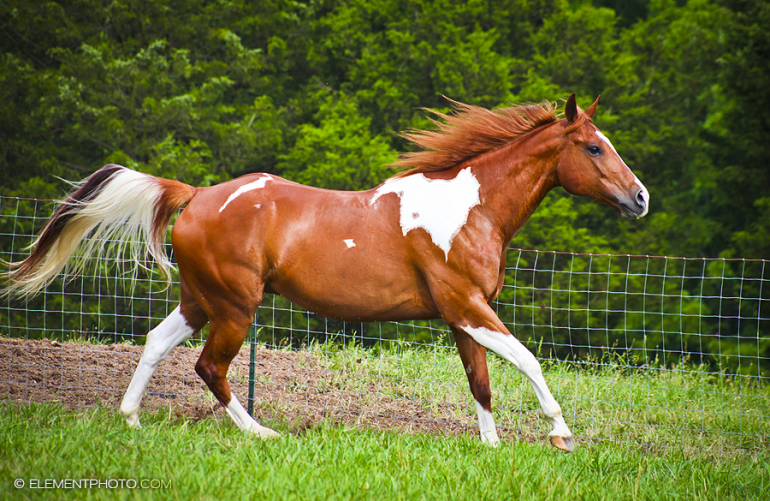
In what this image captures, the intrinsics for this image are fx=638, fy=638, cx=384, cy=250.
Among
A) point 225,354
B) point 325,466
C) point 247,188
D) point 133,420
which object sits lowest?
point 133,420

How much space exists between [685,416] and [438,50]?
1048 cm

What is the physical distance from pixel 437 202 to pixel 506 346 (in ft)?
3.07

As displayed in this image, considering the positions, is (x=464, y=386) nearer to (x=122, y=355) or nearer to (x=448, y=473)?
(x=448, y=473)

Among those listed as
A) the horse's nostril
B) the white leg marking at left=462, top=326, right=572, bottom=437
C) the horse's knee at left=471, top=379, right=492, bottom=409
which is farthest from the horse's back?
the horse's nostril

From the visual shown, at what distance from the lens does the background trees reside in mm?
12445

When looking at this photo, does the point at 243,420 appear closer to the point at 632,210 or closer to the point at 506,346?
the point at 506,346

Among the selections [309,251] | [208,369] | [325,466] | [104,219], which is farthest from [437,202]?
[104,219]

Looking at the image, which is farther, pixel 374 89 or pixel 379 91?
pixel 374 89

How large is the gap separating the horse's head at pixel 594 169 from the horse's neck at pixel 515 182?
4.5 inches

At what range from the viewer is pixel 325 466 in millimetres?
3154

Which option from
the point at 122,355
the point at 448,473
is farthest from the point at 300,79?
the point at 448,473

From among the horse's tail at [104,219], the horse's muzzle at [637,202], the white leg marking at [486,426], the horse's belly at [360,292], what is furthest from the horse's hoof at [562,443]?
the horse's tail at [104,219]

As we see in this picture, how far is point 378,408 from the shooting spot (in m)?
5.04

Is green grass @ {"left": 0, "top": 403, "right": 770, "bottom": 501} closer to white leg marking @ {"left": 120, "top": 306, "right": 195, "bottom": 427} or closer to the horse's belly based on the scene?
white leg marking @ {"left": 120, "top": 306, "right": 195, "bottom": 427}
